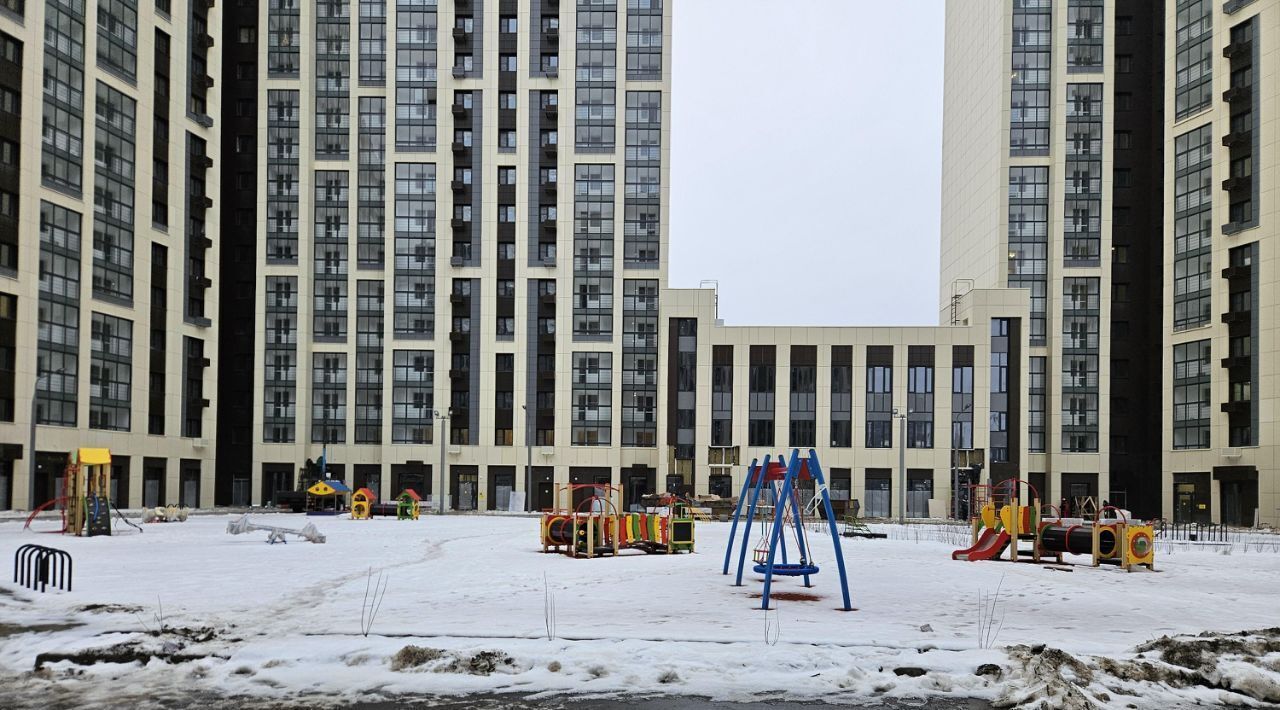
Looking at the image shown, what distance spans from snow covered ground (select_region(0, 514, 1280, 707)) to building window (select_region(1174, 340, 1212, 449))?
6482 centimetres

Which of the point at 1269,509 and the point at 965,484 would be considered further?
the point at 965,484

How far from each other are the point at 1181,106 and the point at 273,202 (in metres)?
82.2

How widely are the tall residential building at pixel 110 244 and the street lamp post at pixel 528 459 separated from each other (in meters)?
27.3

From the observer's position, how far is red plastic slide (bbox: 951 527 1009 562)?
3368 centimetres

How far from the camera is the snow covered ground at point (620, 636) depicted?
12875 mm

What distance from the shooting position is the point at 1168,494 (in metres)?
88.9

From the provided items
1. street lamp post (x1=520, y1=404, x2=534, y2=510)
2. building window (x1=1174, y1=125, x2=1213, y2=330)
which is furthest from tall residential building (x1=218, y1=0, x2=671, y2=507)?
building window (x1=1174, y1=125, x2=1213, y2=330)

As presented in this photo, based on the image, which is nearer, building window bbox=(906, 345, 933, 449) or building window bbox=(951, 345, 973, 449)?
building window bbox=(951, 345, 973, 449)

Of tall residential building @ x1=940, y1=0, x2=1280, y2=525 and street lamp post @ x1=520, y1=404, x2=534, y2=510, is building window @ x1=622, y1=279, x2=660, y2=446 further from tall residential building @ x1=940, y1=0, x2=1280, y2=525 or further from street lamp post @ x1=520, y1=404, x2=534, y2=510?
tall residential building @ x1=940, y1=0, x2=1280, y2=525

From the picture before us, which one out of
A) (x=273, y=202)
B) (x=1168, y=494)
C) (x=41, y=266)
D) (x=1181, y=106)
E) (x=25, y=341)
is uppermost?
(x=1181, y=106)

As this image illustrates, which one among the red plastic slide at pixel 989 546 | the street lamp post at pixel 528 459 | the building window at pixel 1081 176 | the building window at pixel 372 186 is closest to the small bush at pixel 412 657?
the red plastic slide at pixel 989 546

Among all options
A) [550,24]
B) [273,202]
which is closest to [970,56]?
[550,24]

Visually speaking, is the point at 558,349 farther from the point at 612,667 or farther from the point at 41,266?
the point at 612,667

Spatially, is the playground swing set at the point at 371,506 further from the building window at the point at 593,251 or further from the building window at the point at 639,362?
the building window at the point at 593,251
